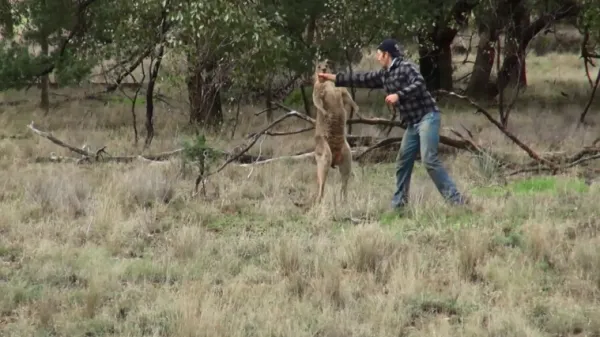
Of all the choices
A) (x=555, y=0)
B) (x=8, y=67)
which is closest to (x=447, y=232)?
(x=8, y=67)

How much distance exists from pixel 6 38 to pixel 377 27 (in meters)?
7.43

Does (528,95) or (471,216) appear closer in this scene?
(471,216)

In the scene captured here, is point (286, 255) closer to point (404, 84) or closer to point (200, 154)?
point (404, 84)

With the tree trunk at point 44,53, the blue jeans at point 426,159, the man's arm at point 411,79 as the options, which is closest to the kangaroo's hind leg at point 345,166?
the blue jeans at point 426,159

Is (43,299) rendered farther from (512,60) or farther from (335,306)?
(512,60)

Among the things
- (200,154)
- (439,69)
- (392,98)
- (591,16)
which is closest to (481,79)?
(439,69)

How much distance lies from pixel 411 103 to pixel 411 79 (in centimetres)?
27

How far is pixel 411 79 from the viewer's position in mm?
8578

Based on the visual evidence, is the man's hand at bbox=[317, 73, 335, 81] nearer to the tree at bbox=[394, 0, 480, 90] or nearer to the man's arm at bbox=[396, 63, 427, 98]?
the man's arm at bbox=[396, 63, 427, 98]

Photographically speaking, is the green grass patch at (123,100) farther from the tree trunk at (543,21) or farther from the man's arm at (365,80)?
the man's arm at (365,80)

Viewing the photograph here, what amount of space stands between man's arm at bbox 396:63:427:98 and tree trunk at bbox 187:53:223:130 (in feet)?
19.8

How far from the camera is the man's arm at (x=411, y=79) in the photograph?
28.0ft

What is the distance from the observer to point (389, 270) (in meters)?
6.78

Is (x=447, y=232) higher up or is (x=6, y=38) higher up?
(x=6, y=38)
